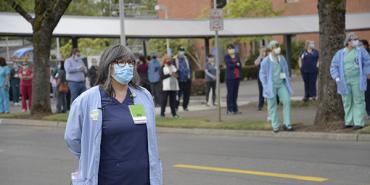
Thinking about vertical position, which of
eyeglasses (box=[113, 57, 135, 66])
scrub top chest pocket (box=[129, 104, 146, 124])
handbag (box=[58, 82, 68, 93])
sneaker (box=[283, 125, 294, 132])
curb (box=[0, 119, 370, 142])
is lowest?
curb (box=[0, 119, 370, 142])

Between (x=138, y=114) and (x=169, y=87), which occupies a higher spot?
(x=138, y=114)

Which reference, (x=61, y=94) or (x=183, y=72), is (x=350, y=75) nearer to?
(x=183, y=72)

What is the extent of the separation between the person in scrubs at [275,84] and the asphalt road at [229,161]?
610 mm

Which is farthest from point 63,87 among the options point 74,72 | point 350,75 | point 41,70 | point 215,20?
point 350,75

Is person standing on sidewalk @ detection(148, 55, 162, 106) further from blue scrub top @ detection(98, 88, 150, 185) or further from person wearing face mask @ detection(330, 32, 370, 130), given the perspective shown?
blue scrub top @ detection(98, 88, 150, 185)

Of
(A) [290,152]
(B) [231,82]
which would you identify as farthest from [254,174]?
(B) [231,82]

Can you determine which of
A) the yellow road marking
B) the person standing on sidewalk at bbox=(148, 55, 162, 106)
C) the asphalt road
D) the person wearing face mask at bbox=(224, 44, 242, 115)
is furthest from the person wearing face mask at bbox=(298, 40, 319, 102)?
the yellow road marking

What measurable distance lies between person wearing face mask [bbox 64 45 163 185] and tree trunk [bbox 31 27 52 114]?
51.6ft

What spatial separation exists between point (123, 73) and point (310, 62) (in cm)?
1701

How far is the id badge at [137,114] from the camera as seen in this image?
475 cm

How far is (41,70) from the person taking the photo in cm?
2027

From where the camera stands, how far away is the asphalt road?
9.50 m

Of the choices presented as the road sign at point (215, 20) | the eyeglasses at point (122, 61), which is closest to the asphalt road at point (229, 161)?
the road sign at point (215, 20)

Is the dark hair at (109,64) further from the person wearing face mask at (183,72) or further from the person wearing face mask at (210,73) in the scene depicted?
the person wearing face mask at (210,73)
